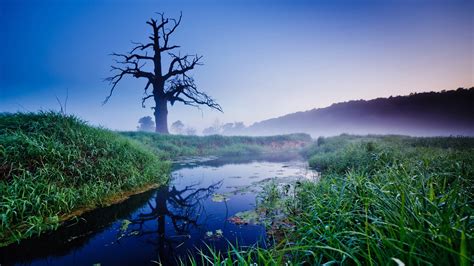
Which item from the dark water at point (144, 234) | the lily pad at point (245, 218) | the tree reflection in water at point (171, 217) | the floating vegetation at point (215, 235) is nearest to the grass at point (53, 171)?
the dark water at point (144, 234)

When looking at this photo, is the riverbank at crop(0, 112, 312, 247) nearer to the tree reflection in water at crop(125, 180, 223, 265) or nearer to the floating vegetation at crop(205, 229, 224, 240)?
the tree reflection in water at crop(125, 180, 223, 265)

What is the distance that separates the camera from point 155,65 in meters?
21.1

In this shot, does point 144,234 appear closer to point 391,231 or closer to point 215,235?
point 215,235

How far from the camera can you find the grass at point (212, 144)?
17.1 metres

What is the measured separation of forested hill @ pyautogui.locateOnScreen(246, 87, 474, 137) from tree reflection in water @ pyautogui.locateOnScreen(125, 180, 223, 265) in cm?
2060

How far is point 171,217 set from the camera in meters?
4.61

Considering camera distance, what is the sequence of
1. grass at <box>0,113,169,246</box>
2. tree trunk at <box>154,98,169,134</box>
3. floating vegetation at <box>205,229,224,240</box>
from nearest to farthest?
floating vegetation at <box>205,229,224,240</box>, grass at <box>0,113,169,246</box>, tree trunk at <box>154,98,169,134</box>

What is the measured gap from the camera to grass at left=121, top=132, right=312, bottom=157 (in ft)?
56.1

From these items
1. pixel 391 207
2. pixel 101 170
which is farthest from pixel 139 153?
pixel 391 207

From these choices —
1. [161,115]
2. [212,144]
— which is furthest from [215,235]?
[161,115]

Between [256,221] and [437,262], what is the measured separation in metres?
3.28

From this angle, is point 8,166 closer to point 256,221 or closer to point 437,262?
point 256,221

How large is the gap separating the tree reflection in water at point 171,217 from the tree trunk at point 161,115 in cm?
1630

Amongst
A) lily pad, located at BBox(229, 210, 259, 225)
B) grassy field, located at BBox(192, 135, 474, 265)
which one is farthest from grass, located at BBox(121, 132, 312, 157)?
grassy field, located at BBox(192, 135, 474, 265)
